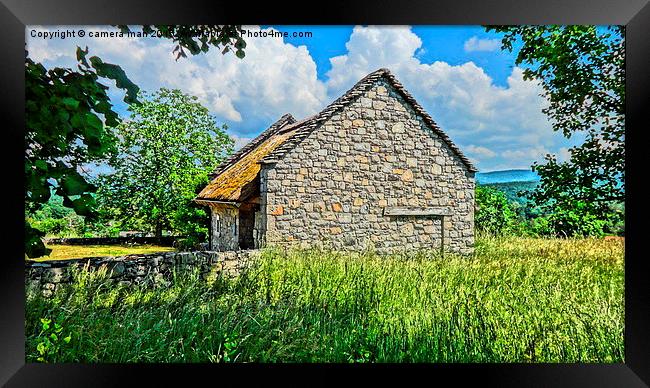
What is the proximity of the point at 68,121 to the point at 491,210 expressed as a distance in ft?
33.4

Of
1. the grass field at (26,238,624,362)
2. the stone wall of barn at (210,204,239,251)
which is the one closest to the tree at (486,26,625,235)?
the grass field at (26,238,624,362)

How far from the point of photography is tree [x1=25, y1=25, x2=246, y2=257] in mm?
3873

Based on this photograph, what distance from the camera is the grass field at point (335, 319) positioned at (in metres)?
5.03

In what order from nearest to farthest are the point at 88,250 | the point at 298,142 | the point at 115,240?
the point at 88,250, the point at 298,142, the point at 115,240

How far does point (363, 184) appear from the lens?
9.45 meters

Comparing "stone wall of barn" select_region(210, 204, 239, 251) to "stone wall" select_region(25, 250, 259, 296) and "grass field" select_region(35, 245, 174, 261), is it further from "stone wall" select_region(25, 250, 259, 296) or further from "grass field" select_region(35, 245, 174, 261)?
"stone wall" select_region(25, 250, 259, 296)

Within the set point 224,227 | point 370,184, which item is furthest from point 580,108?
point 224,227

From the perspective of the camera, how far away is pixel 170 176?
12.4m

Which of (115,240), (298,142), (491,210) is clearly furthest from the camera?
(491,210)
